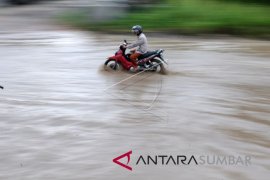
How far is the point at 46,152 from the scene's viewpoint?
723 centimetres

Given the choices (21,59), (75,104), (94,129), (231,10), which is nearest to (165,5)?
(231,10)

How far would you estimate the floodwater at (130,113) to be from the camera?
6766mm

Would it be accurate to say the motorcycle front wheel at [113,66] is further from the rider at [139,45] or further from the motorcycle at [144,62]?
the rider at [139,45]

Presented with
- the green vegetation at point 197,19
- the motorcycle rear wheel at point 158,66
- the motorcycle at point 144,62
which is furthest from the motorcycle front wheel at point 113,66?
the green vegetation at point 197,19

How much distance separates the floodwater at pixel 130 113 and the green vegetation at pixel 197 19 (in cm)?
231

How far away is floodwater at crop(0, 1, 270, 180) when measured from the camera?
6.77 metres

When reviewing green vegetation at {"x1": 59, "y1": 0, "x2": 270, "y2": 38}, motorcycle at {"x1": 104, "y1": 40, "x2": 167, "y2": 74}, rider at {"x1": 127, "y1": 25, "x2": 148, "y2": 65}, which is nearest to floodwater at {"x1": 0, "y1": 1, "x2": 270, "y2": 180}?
motorcycle at {"x1": 104, "y1": 40, "x2": 167, "y2": 74}

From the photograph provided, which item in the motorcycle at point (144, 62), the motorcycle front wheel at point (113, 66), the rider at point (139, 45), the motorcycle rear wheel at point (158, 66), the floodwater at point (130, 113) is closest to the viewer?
the floodwater at point (130, 113)

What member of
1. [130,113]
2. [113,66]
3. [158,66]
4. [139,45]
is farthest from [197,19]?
[130,113]

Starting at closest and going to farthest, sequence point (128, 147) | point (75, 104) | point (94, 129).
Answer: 1. point (128, 147)
2. point (94, 129)
3. point (75, 104)

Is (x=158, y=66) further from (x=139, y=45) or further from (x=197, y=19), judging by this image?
(x=197, y=19)

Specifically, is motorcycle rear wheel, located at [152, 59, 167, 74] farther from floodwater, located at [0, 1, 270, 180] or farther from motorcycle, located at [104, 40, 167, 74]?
floodwater, located at [0, 1, 270, 180]

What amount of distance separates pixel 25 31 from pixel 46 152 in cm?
1286

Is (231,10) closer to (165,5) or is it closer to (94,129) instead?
(165,5)
